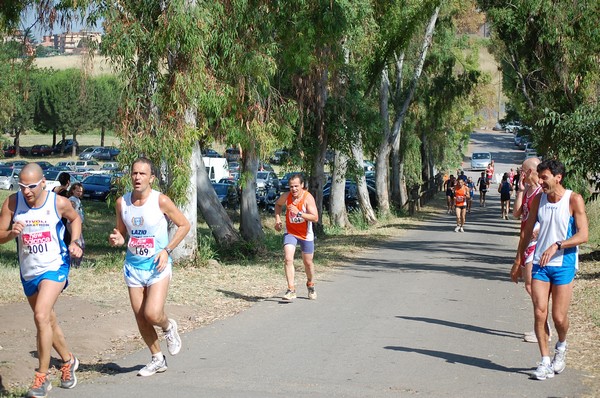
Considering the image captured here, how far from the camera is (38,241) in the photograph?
7.67 meters

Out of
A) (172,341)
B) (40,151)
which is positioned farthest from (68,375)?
(40,151)

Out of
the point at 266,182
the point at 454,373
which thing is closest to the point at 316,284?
the point at 454,373

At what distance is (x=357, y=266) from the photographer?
64.6ft

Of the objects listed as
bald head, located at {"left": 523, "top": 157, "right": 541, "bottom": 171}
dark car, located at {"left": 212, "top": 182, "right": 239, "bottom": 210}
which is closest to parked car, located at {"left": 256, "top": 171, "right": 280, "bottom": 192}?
dark car, located at {"left": 212, "top": 182, "right": 239, "bottom": 210}

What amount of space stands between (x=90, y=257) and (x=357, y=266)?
686 centimetres

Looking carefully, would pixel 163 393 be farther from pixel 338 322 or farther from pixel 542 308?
pixel 338 322

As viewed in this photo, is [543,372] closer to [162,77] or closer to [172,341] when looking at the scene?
[172,341]

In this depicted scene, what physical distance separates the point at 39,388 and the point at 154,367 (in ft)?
3.97

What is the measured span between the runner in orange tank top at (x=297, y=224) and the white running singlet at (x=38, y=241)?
548cm

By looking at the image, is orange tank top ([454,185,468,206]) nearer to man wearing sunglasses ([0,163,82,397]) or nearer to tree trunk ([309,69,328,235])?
tree trunk ([309,69,328,235])

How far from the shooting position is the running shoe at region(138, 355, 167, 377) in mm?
8242

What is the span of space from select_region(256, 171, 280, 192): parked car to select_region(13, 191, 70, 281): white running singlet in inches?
1508

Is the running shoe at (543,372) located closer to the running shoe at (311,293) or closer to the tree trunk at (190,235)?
the running shoe at (311,293)

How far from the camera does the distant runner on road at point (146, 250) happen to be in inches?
319
